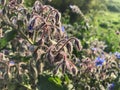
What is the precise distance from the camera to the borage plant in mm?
1650

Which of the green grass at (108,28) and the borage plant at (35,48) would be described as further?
the green grass at (108,28)

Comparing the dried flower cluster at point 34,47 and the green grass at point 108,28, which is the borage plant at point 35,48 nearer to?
the dried flower cluster at point 34,47

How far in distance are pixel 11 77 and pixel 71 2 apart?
35.5 feet

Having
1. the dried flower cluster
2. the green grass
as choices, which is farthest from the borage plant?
the green grass

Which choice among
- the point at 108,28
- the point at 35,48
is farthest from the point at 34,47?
the point at 108,28

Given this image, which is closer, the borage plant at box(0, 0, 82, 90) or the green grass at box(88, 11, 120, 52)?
the borage plant at box(0, 0, 82, 90)

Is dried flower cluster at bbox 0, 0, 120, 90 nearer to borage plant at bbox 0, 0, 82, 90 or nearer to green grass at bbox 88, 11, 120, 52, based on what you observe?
borage plant at bbox 0, 0, 82, 90

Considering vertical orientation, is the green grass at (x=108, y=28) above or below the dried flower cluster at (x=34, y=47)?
below

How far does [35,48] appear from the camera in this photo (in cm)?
169

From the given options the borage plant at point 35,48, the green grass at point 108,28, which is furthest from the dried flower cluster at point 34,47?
the green grass at point 108,28

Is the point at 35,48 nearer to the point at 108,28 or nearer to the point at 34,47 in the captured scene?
the point at 34,47

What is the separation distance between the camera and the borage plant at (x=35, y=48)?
1.65 meters

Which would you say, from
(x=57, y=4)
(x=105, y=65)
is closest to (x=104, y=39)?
(x=105, y=65)

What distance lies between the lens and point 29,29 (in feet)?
5.65
